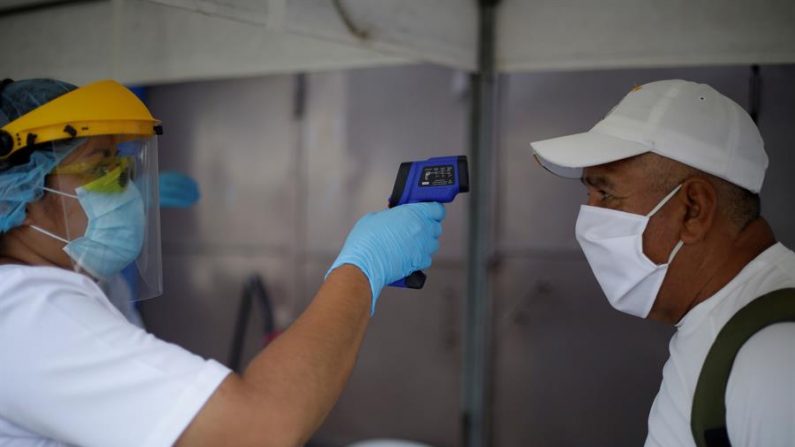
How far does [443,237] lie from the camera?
125 inches

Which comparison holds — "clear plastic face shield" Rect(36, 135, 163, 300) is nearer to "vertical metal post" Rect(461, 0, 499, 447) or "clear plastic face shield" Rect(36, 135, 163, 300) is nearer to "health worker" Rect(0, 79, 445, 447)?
"health worker" Rect(0, 79, 445, 447)

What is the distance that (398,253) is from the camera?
1278 mm

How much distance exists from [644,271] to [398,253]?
50 centimetres

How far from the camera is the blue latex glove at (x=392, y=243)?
3.91ft

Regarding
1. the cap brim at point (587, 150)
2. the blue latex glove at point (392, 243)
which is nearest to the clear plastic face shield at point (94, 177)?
the blue latex glove at point (392, 243)

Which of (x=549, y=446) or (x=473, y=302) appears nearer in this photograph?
(x=473, y=302)

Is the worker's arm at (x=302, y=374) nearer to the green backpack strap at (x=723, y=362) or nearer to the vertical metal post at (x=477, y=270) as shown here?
the green backpack strap at (x=723, y=362)

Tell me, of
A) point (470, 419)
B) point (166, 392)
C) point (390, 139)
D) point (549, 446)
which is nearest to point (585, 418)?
point (549, 446)

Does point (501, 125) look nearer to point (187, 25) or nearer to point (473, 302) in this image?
point (473, 302)

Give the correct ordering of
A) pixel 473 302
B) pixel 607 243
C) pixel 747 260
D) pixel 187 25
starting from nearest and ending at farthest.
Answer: pixel 747 260 → pixel 607 243 → pixel 187 25 → pixel 473 302

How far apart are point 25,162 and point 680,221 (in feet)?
4.10

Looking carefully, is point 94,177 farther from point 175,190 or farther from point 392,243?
point 175,190

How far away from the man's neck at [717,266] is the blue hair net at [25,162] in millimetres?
1211

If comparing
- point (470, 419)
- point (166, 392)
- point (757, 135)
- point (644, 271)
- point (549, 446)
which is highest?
point (757, 135)
